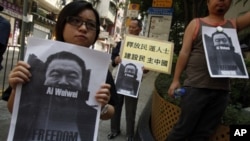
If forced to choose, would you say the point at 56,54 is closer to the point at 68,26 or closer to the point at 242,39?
the point at 68,26

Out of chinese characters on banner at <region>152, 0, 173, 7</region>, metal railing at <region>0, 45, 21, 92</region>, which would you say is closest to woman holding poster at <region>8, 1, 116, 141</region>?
metal railing at <region>0, 45, 21, 92</region>

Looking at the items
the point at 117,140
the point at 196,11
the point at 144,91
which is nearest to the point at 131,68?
the point at 117,140

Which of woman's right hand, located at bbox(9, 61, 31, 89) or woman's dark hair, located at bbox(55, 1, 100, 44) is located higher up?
woman's dark hair, located at bbox(55, 1, 100, 44)

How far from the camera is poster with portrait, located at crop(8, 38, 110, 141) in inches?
62.7

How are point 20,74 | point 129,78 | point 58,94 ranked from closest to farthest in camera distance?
1. point 20,74
2. point 58,94
3. point 129,78

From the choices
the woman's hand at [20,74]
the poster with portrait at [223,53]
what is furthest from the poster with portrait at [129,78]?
the woman's hand at [20,74]

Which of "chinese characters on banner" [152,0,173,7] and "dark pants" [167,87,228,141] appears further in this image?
"chinese characters on banner" [152,0,173,7]

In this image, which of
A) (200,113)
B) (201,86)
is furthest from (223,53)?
(200,113)

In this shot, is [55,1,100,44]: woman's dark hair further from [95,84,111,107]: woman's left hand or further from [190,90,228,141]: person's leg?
[190,90,228,141]: person's leg

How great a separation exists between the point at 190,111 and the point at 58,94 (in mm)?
1458

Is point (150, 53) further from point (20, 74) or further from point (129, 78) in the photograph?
point (20, 74)

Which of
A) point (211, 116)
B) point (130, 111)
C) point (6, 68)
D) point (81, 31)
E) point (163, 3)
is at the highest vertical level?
point (163, 3)

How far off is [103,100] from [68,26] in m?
0.43

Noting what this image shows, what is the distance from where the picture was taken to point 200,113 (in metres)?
2.82
